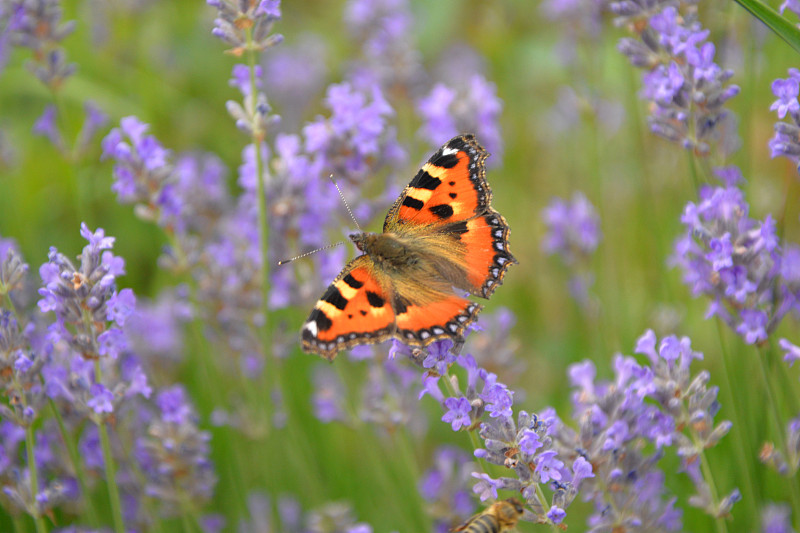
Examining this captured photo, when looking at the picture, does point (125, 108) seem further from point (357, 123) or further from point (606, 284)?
point (606, 284)

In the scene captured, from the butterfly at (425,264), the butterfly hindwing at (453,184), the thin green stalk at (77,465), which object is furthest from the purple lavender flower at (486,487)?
the thin green stalk at (77,465)

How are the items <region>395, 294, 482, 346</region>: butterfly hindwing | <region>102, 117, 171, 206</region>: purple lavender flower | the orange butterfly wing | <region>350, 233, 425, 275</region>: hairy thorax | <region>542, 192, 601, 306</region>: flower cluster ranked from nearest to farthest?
1. <region>395, 294, 482, 346</region>: butterfly hindwing
2. the orange butterfly wing
3. <region>350, 233, 425, 275</region>: hairy thorax
4. <region>102, 117, 171, 206</region>: purple lavender flower
5. <region>542, 192, 601, 306</region>: flower cluster

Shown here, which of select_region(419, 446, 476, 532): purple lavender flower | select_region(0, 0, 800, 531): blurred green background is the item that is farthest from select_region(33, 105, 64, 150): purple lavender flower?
select_region(419, 446, 476, 532): purple lavender flower

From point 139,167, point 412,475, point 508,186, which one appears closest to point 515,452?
point 412,475

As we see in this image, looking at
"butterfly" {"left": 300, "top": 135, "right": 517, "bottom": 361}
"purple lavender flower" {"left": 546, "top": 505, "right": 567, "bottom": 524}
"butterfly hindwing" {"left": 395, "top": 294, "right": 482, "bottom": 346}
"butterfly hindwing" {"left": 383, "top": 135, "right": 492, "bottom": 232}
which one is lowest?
"purple lavender flower" {"left": 546, "top": 505, "right": 567, "bottom": 524}

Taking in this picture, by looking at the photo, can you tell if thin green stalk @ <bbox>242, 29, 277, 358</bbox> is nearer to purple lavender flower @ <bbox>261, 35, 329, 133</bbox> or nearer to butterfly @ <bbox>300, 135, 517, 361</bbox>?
butterfly @ <bbox>300, 135, 517, 361</bbox>

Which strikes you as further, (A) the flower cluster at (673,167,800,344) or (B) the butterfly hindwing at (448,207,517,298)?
(B) the butterfly hindwing at (448,207,517,298)
